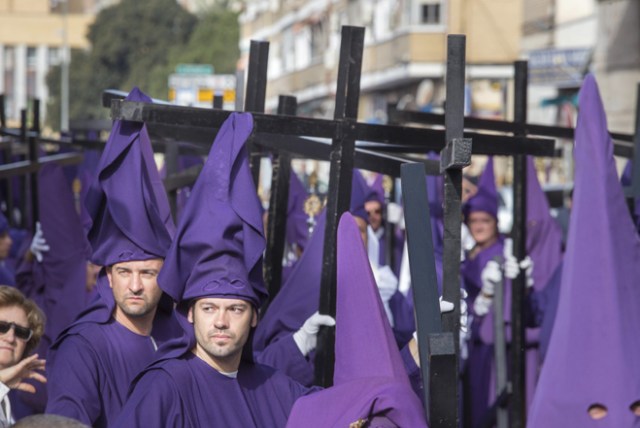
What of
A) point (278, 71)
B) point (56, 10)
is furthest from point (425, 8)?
point (56, 10)

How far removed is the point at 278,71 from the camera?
56.2 meters

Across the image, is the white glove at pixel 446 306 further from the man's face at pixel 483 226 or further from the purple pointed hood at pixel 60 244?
the man's face at pixel 483 226

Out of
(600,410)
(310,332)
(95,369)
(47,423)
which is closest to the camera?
(47,423)

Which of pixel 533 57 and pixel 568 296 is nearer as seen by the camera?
pixel 568 296

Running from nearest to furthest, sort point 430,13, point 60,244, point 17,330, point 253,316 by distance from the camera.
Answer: point 253,316, point 17,330, point 60,244, point 430,13

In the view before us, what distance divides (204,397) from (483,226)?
5560 mm

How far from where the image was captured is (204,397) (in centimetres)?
471

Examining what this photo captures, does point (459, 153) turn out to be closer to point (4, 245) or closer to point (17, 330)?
point (17, 330)

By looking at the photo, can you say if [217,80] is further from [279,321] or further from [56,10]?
[56,10]

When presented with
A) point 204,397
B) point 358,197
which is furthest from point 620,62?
point 204,397

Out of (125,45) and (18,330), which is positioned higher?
(125,45)

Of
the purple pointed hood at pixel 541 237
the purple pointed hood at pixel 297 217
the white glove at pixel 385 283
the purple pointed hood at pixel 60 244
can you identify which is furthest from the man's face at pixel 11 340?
the purple pointed hood at pixel 541 237

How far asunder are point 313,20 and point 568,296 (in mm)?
43234

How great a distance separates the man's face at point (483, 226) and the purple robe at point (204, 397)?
5.21 metres
